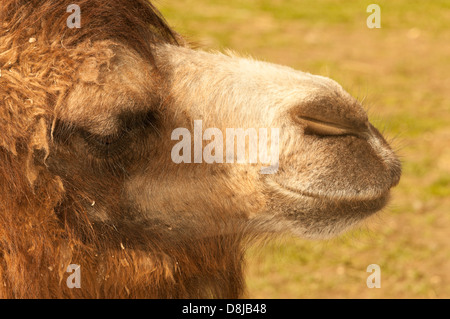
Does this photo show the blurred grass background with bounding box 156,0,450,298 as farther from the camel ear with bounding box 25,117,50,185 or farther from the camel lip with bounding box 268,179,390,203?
the camel ear with bounding box 25,117,50,185

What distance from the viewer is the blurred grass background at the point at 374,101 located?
16.5 ft

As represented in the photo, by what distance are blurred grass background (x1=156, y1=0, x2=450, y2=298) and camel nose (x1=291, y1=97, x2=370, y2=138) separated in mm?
476

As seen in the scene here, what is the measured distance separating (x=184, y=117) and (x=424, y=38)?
8.08 m

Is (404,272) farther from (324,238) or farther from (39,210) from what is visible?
(39,210)

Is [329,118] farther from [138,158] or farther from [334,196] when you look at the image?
[138,158]

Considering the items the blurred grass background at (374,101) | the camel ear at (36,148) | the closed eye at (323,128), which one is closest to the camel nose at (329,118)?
the closed eye at (323,128)

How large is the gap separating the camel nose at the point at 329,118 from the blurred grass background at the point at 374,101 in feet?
1.56

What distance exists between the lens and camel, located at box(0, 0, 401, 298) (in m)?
2.46

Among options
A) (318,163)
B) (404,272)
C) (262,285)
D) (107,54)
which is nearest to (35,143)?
(107,54)

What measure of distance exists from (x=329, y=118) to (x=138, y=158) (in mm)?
792

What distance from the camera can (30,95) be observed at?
2.42 meters

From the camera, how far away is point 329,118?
8.71 ft

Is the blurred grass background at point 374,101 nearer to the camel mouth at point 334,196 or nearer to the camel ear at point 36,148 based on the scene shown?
the camel mouth at point 334,196

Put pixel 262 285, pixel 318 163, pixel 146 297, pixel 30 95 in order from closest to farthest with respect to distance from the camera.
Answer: pixel 30 95, pixel 318 163, pixel 146 297, pixel 262 285
